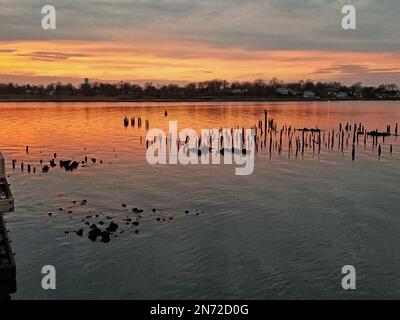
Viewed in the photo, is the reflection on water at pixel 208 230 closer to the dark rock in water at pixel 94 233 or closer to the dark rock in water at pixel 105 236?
the dark rock in water at pixel 105 236

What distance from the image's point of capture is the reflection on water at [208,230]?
→ 27.6 m

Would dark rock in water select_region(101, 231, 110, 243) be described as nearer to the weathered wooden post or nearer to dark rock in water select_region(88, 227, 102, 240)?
dark rock in water select_region(88, 227, 102, 240)

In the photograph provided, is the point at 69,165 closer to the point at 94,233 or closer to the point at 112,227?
the point at 112,227

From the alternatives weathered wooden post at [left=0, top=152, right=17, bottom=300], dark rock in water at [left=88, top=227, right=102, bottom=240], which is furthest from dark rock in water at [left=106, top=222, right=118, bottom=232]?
weathered wooden post at [left=0, top=152, right=17, bottom=300]

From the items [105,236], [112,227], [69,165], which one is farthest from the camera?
[69,165]

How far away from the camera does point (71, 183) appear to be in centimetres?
5538

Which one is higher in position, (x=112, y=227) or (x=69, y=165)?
(x=69, y=165)

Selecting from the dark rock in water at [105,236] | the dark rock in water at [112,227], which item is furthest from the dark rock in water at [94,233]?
the dark rock in water at [112,227]

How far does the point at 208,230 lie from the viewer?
37.2 metres

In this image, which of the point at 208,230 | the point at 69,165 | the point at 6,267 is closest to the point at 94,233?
the point at 208,230

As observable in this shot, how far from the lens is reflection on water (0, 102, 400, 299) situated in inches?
1086
